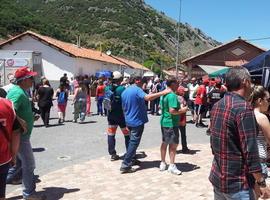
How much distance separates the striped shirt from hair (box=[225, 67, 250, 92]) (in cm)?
7

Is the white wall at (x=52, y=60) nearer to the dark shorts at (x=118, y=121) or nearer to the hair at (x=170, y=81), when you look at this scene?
the dark shorts at (x=118, y=121)

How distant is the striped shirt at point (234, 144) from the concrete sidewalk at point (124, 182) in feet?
10.2

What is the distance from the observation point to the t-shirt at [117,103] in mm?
8711

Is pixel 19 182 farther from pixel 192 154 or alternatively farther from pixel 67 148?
pixel 192 154

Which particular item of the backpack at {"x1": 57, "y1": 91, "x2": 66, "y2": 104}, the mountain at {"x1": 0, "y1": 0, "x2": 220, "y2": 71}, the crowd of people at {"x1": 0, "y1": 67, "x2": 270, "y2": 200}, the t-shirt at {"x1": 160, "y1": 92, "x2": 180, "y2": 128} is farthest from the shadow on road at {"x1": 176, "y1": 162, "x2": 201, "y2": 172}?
the mountain at {"x1": 0, "y1": 0, "x2": 220, "y2": 71}

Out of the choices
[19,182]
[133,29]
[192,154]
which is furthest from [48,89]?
[133,29]

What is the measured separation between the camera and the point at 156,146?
11.1 metres

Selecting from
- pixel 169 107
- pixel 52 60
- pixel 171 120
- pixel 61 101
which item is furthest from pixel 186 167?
pixel 52 60

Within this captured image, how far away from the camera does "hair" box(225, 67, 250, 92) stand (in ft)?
11.5

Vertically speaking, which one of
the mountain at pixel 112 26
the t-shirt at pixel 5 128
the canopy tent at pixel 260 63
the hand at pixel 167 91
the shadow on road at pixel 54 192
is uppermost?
the mountain at pixel 112 26

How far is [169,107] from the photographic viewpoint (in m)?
7.82

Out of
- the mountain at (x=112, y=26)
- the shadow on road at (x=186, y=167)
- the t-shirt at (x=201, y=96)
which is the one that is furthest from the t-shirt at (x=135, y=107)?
the mountain at (x=112, y=26)

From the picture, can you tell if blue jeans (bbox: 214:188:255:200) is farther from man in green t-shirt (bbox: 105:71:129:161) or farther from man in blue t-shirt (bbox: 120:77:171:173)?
man in green t-shirt (bbox: 105:71:129:161)

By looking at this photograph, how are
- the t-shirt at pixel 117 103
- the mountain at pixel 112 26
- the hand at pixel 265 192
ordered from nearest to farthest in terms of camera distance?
the hand at pixel 265 192, the t-shirt at pixel 117 103, the mountain at pixel 112 26
